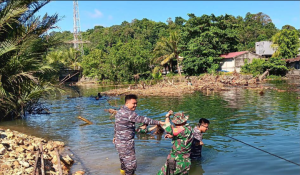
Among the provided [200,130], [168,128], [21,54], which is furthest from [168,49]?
[168,128]

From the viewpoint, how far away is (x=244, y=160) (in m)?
8.01

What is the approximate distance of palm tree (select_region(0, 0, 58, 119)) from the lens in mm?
13244

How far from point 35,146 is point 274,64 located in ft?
138

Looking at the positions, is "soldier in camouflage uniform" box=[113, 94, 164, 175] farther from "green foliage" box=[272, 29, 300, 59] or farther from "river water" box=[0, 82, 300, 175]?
"green foliage" box=[272, 29, 300, 59]

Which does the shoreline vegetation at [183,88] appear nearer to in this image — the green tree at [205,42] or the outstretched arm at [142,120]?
the green tree at [205,42]

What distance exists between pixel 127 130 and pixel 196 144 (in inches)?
95.1

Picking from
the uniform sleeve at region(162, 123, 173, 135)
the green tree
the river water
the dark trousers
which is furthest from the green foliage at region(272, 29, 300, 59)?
the uniform sleeve at region(162, 123, 173, 135)

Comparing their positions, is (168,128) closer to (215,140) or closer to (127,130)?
(127,130)

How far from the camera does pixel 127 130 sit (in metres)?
5.79

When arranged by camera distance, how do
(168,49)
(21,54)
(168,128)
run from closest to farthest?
(168,128), (21,54), (168,49)

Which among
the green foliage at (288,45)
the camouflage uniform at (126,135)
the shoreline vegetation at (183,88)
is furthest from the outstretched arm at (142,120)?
the green foliage at (288,45)

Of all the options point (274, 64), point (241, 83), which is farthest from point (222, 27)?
point (241, 83)

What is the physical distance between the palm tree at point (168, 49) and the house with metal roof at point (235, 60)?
818 centimetres

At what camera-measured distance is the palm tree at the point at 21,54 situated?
13244 mm
